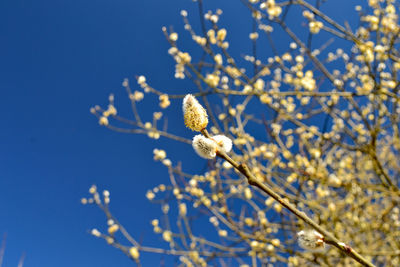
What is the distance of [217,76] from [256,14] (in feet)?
2.91

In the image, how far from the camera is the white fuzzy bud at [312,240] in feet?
3.10

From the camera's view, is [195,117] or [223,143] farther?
[223,143]

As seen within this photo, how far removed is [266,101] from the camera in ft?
10.8

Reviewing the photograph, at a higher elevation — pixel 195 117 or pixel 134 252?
pixel 134 252

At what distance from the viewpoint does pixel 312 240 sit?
95cm

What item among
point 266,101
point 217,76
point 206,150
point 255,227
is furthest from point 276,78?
point 206,150

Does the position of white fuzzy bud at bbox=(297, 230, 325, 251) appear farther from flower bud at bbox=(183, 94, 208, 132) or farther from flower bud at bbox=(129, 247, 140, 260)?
flower bud at bbox=(129, 247, 140, 260)

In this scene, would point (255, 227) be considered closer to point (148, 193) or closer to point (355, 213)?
point (355, 213)

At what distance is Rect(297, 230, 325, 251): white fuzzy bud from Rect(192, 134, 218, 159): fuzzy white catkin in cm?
39

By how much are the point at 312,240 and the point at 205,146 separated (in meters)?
0.44

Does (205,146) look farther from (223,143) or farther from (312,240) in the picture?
(312,240)

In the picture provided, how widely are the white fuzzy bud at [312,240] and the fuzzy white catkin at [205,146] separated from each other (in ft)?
1.28

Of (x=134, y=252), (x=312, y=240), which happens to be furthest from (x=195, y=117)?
(x=134, y=252)

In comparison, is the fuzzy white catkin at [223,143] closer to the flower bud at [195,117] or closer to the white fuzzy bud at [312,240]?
the flower bud at [195,117]
